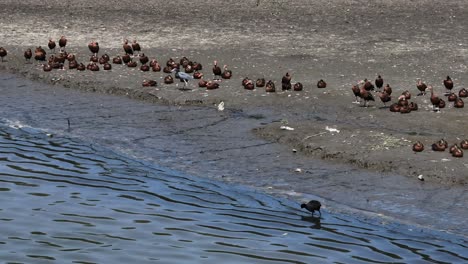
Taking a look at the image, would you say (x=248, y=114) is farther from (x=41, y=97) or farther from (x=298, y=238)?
(x=298, y=238)

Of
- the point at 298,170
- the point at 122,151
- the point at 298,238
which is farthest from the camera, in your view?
the point at 122,151

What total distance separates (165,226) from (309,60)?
10645 millimetres

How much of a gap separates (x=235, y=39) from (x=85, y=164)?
953cm

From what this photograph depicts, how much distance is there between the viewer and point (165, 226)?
13.5 m

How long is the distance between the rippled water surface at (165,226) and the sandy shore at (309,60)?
103 cm

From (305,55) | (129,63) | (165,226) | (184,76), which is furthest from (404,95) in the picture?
(165,226)

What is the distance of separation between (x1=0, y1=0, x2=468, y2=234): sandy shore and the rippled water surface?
1032mm

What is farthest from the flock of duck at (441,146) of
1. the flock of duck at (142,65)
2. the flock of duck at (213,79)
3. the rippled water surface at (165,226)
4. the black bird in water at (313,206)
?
the flock of duck at (142,65)

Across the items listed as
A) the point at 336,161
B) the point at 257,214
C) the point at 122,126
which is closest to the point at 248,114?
the point at 122,126

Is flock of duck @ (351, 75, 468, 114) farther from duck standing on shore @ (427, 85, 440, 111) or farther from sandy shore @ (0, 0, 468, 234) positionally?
sandy shore @ (0, 0, 468, 234)

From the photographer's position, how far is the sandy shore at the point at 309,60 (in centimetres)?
1638

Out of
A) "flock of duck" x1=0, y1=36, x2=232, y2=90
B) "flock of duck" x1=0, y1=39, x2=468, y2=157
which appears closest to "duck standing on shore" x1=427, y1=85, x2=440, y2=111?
"flock of duck" x1=0, y1=39, x2=468, y2=157

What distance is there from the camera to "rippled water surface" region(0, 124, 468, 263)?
40.7 ft

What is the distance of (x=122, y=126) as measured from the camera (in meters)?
19.2
